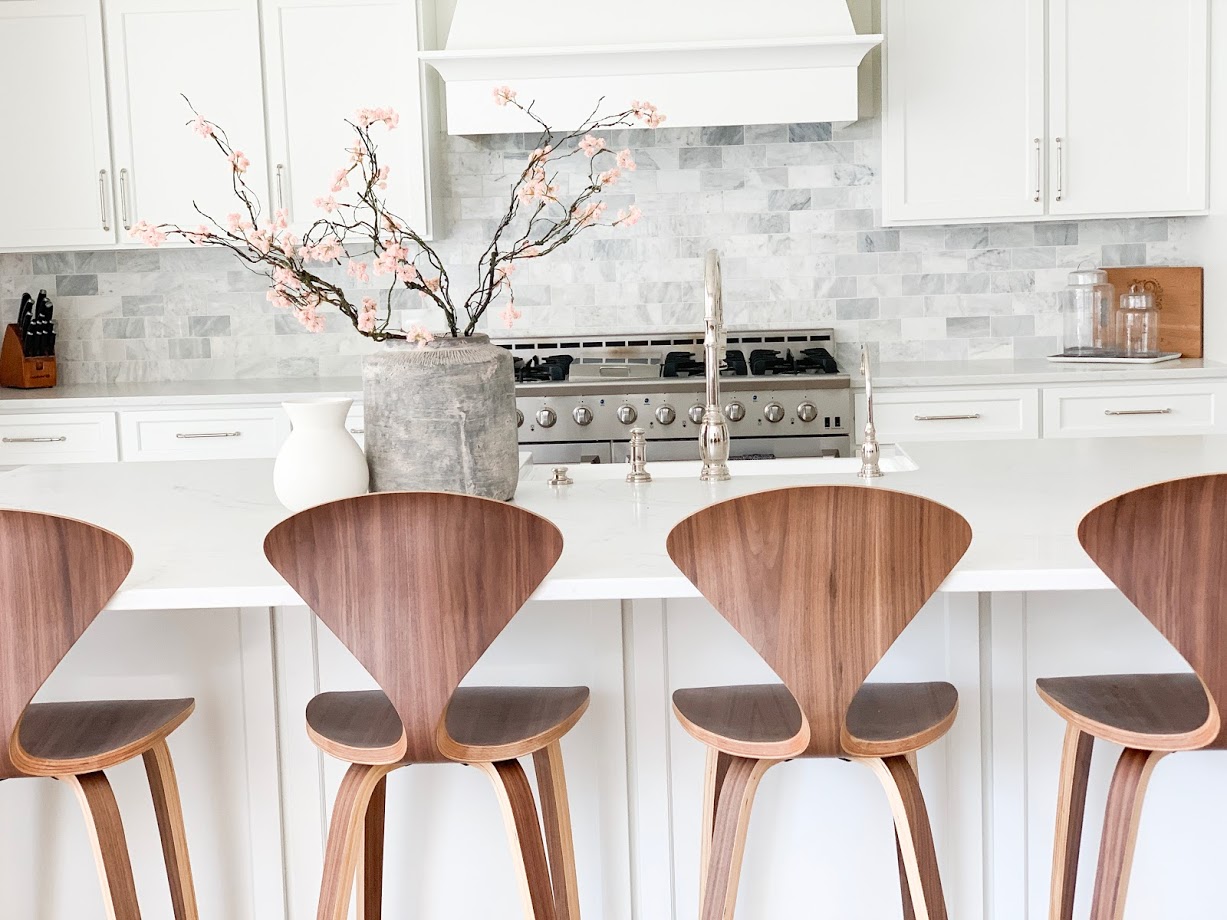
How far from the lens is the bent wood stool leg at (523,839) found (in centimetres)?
160

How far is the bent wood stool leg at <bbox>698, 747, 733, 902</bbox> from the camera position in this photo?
1743mm

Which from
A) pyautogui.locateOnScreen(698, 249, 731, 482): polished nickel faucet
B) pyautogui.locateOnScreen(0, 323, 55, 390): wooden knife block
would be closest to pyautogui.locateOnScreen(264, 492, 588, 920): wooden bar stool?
pyautogui.locateOnScreen(698, 249, 731, 482): polished nickel faucet

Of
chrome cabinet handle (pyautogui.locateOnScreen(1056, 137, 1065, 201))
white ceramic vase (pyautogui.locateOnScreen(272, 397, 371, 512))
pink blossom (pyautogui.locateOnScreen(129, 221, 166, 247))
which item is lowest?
white ceramic vase (pyautogui.locateOnScreen(272, 397, 371, 512))

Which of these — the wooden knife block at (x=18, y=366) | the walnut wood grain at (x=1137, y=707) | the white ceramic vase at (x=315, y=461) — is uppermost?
the wooden knife block at (x=18, y=366)

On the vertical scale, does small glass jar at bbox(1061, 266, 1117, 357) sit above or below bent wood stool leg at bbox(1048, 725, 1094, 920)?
above

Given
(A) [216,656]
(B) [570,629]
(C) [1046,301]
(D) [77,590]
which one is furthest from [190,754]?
(C) [1046,301]

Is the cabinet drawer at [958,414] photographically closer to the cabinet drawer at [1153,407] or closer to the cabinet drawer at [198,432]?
the cabinet drawer at [1153,407]

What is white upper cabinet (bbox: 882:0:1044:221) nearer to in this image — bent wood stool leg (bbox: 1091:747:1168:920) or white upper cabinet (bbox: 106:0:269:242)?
white upper cabinet (bbox: 106:0:269:242)

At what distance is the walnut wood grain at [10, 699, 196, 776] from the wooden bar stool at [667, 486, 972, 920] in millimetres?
797

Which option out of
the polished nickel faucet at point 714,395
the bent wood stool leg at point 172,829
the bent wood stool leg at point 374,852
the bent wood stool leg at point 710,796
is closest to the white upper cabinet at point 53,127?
the polished nickel faucet at point 714,395

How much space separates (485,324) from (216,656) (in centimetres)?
261

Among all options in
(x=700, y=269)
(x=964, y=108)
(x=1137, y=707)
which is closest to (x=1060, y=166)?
(x=964, y=108)

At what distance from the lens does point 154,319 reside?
4.48 meters

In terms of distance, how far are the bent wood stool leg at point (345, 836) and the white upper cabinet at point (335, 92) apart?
8.85 ft
